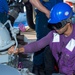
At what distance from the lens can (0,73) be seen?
167cm

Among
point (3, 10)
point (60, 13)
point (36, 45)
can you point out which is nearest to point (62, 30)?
point (60, 13)

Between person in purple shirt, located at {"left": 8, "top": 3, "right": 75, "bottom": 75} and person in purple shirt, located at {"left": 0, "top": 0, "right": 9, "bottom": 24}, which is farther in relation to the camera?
person in purple shirt, located at {"left": 0, "top": 0, "right": 9, "bottom": 24}

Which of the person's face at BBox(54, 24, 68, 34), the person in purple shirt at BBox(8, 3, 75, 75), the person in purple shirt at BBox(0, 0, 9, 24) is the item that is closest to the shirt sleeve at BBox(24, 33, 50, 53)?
the person in purple shirt at BBox(8, 3, 75, 75)

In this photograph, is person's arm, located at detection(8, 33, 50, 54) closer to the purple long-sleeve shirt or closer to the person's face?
the purple long-sleeve shirt

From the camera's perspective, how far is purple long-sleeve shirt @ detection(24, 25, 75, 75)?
229 cm

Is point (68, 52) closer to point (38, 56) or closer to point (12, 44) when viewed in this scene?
point (12, 44)

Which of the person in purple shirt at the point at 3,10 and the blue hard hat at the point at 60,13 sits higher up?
the blue hard hat at the point at 60,13

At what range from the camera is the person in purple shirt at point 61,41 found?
2203 mm

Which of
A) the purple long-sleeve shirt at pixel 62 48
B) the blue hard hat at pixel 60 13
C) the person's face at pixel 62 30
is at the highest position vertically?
the blue hard hat at pixel 60 13

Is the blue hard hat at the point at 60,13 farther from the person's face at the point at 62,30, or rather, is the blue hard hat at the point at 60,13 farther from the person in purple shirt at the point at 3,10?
the person in purple shirt at the point at 3,10

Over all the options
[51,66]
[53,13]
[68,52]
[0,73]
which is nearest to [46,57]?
[51,66]

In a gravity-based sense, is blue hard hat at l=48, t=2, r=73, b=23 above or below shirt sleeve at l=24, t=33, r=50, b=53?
above

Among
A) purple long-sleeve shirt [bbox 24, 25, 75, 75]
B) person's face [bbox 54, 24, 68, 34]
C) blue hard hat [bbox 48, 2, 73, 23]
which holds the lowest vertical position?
purple long-sleeve shirt [bbox 24, 25, 75, 75]

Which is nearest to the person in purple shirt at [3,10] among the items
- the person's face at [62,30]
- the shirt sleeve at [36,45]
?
the shirt sleeve at [36,45]
